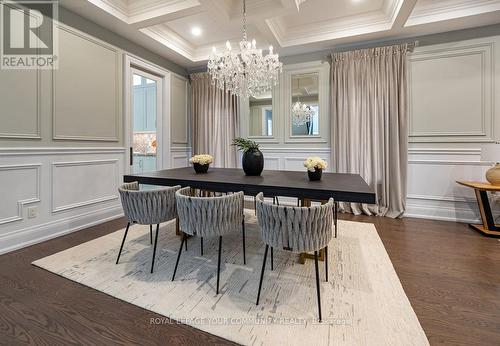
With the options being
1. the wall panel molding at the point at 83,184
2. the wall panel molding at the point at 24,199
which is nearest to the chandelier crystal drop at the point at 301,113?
the wall panel molding at the point at 83,184

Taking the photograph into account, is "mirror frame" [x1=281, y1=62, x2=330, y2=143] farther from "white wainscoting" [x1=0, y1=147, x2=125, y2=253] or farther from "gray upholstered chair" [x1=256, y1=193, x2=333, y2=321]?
"gray upholstered chair" [x1=256, y1=193, x2=333, y2=321]

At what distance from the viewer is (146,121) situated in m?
4.71

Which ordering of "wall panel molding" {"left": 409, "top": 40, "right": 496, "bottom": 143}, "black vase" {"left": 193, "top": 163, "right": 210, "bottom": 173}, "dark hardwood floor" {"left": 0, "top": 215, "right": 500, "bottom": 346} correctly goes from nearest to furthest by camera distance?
"dark hardwood floor" {"left": 0, "top": 215, "right": 500, "bottom": 346} < "black vase" {"left": 193, "top": 163, "right": 210, "bottom": 173} < "wall panel molding" {"left": 409, "top": 40, "right": 496, "bottom": 143}

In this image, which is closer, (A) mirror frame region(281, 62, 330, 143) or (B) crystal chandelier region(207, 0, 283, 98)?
(B) crystal chandelier region(207, 0, 283, 98)

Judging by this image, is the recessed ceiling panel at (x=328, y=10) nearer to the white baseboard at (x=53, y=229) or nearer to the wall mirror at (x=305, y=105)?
the wall mirror at (x=305, y=105)

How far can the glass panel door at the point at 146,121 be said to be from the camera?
4594 mm

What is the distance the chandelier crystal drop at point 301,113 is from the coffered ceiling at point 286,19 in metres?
0.92

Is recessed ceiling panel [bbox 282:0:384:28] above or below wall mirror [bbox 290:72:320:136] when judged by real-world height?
above

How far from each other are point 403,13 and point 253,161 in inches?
104

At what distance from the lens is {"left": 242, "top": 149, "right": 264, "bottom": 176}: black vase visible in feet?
8.52

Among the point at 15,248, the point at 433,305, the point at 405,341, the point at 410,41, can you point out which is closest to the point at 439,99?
the point at 410,41

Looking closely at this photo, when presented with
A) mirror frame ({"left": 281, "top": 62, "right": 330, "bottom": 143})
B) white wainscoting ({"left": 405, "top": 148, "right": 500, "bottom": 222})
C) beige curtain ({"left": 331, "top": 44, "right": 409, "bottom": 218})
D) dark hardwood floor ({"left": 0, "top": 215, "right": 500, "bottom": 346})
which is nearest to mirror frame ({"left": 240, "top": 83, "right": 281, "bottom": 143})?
mirror frame ({"left": 281, "top": 62, "right": 330, "bottom": 143})

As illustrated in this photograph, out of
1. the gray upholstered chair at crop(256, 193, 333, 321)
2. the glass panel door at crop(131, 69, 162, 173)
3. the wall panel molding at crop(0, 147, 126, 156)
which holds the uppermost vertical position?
the glass panel door at crop(131, 69, 162, 173)

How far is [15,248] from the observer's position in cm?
254
